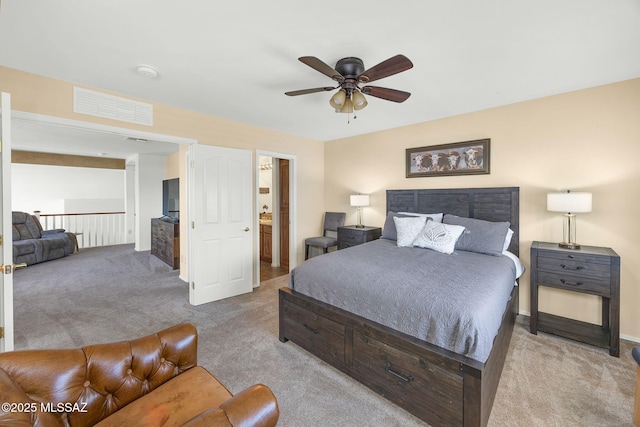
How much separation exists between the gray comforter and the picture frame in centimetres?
128

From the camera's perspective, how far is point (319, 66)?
5.97 ft

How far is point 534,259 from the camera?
2.66 m

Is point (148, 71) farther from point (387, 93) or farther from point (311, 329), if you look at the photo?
point (311, 329)

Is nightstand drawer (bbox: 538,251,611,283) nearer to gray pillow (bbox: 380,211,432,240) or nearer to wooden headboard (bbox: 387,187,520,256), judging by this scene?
wooden headboard (bbox: 387,187,520,256)

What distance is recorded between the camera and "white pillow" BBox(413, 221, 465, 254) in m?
2.85

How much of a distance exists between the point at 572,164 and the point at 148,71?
4294 mm

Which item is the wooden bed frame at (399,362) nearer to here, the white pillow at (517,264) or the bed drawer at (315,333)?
the bed drawer at (315,333)

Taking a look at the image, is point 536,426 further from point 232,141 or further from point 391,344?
point 232,141

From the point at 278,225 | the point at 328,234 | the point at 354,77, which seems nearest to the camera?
the point at 354,77

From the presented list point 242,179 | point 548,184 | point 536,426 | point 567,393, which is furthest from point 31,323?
point 548,184

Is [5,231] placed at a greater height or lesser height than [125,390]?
greater

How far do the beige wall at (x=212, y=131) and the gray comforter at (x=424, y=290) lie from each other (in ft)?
7.54

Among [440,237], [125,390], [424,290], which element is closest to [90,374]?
[125,390]

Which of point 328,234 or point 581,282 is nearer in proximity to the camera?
point 581,282
